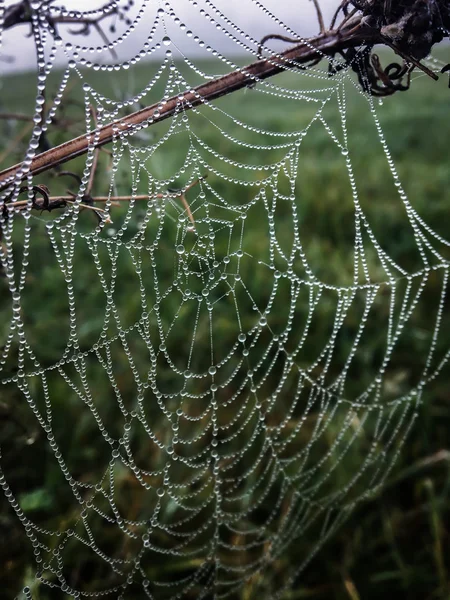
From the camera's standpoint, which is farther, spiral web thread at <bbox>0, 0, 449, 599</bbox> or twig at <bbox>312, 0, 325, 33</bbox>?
spiral web thread at <bbox>0, 0, 449, 599</bbox>

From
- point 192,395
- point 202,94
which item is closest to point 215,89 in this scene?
point 202,94

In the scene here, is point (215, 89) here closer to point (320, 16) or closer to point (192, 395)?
point (320, 16)

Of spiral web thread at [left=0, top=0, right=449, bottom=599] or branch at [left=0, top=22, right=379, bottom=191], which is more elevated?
branch at [left=0, top=22, right=379, bottom=191]

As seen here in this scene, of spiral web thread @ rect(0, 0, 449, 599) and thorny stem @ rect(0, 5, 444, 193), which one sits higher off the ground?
thorny stem @ rect(0, 5, 444, 193)

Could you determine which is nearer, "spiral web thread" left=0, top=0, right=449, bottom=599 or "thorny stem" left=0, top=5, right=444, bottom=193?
"thorny stem" left=0, top=5, right=444, bottom=193

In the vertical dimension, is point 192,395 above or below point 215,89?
below

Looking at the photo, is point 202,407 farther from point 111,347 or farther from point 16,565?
point 16,565

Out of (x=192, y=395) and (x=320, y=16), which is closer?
(x=320, y=16)

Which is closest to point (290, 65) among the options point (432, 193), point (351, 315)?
point (351, 315)
